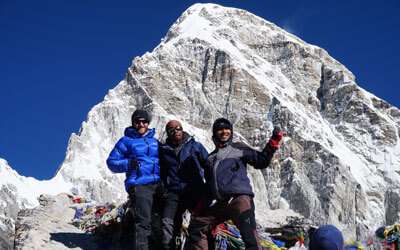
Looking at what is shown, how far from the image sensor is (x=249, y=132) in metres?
102

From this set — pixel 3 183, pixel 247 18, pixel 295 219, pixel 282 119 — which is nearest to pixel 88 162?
pixel 3 183

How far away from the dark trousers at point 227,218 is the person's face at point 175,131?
3.50 feet

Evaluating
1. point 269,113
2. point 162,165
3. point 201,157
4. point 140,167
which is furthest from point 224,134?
point 269,113

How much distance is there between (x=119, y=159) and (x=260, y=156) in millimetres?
1840

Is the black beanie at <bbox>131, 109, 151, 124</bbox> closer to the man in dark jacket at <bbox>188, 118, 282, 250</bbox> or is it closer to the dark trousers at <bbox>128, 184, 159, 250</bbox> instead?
the dark trousers at <bbox>128, 184, 159, 250</bbox>

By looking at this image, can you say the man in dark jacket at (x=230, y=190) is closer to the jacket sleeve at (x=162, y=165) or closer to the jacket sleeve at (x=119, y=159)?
the jacket sleeve at (x=162, y=165)

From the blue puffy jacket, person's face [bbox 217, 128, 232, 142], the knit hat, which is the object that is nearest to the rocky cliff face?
the blue puffy jacket

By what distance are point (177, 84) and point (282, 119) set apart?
1836 centimetres

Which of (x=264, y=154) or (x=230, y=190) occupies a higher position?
(x=264, y=154)

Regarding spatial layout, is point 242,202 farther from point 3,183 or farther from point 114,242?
point 3,183

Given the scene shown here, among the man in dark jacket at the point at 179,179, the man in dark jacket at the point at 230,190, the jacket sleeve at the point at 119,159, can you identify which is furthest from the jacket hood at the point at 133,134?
the man in dark jacket at the point at 230,190

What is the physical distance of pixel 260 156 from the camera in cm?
657

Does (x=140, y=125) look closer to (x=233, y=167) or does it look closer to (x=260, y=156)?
(x=233, y=167)

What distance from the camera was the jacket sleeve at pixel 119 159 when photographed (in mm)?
7430
